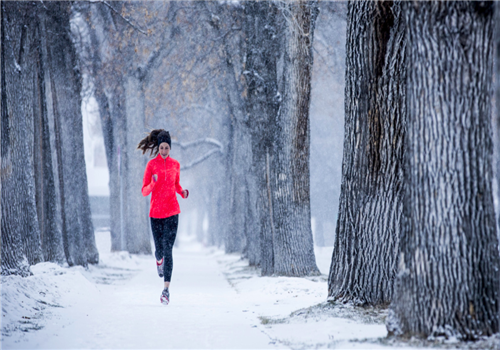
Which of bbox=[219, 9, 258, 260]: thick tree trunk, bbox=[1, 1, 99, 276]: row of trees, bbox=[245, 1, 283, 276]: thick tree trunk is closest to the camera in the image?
bbox=[1, 1, 99, 276]: row of trees

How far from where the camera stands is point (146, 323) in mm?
6328

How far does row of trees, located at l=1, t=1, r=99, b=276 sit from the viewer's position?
377 inches

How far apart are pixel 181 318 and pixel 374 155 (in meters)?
2.76

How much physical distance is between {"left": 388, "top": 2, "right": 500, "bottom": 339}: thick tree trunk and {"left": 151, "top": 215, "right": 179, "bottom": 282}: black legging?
4.13m

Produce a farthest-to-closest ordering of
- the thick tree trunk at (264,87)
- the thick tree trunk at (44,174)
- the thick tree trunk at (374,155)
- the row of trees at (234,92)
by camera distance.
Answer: the thick tree trunk at (264,87), the thick tree trunk at (44,174), the row of trees at (234,92), the thick tree trunk at (374,155)

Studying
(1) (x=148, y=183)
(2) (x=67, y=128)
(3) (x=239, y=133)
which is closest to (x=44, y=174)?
(2) (x=67, y=128)

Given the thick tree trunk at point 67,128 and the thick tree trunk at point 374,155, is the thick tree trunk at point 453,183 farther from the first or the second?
the thick tree trunk at point 67,128

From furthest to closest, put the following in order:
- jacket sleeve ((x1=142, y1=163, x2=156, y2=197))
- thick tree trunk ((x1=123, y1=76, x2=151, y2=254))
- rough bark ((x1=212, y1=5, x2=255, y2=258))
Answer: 1. thick tree trunk ((x1=123, y1=76, x2=151, y2=254))
2. rough bark ((x1=212, y1=5, x2=255, y2=258))
3. jacket sleeve ((x1=142, y1=163, x2=156, y2=197))

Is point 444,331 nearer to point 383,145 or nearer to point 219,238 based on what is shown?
point 383,145

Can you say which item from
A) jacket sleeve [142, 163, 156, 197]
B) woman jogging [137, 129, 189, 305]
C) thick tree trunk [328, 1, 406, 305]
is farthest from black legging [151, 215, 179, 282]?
thick tree trunk [328, 1, 406, 305]

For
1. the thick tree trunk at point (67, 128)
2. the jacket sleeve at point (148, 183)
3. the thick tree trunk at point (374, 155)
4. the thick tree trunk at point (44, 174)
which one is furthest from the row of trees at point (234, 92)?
the thick tree trunk at point (374, 155)

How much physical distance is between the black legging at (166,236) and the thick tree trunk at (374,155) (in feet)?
8.18

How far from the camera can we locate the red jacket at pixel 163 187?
8234 mm

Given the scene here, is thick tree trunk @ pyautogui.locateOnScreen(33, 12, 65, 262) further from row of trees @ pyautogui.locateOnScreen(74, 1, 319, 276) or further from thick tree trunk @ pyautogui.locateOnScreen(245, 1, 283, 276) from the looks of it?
thick tree trunk @ pyautogui.locateOnScreen(245, 1, 283, 276)
